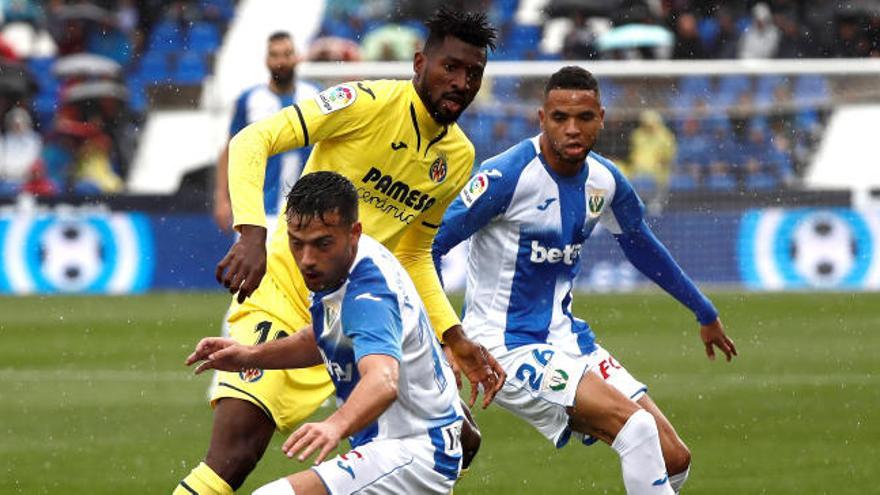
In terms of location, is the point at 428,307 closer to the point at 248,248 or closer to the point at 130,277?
the point at 248,248

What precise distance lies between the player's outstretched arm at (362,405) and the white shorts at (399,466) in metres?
0.26

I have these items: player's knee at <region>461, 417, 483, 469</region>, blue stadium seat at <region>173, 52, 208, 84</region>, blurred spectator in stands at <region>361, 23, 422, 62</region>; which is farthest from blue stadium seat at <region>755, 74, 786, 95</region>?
player's knee at <region>461, 417, 483, 469</region>

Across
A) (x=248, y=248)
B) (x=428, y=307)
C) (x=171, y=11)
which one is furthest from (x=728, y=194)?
(x=248, y=248)

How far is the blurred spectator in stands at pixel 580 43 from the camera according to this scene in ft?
66.0

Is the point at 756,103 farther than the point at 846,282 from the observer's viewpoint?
Yes

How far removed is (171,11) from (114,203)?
6.70 metres

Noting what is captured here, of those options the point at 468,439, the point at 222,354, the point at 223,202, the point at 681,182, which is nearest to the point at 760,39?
the point at 681,182

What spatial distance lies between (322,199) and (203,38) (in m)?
18.6

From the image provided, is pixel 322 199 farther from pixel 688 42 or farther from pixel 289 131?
pixel 688 42

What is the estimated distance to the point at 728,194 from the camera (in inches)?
681

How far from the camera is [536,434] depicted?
988 centimetres

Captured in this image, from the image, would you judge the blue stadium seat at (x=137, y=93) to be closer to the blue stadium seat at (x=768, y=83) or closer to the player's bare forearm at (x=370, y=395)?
the blue stadium seat at (x=768, y=83)

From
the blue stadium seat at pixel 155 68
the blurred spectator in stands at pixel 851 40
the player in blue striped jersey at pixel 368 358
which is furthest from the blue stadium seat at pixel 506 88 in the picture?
the player in blue striped jersey at pixel 368 358

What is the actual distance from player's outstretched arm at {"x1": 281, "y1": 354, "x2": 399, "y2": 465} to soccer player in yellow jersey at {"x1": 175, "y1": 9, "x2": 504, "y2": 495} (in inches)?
42.7
